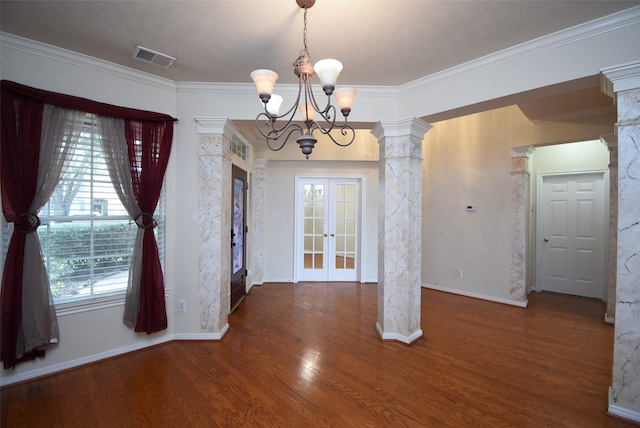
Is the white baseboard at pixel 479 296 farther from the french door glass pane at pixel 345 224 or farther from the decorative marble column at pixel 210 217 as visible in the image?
the decorative marble column at pixel 210 217

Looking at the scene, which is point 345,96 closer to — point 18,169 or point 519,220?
point 18,169

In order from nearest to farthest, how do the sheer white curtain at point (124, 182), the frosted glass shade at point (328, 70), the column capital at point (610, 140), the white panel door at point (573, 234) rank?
the frosted glass shade at point (328, 70), the sheer white curtain at point (124, 182), the column capital at point (610, 140), the white panel door at point (573, 234)

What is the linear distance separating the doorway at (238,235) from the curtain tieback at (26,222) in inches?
72.5

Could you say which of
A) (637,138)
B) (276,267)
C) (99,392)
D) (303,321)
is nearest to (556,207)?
(637,138)

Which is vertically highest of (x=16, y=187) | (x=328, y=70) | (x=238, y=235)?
(x=328, y=70)

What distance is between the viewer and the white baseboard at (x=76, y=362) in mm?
2181

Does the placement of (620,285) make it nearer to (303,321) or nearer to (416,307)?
(416,307)

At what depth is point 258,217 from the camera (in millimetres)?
5090

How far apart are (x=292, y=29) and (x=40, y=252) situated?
2.57m

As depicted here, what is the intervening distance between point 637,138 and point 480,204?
274 cm

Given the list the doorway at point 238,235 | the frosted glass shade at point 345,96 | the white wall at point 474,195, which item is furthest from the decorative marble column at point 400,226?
the white wall at point 474,195

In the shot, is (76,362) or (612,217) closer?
(76,362)

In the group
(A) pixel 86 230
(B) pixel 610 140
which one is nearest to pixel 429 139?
(B) pixel 610 140

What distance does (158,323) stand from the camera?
107 inches
